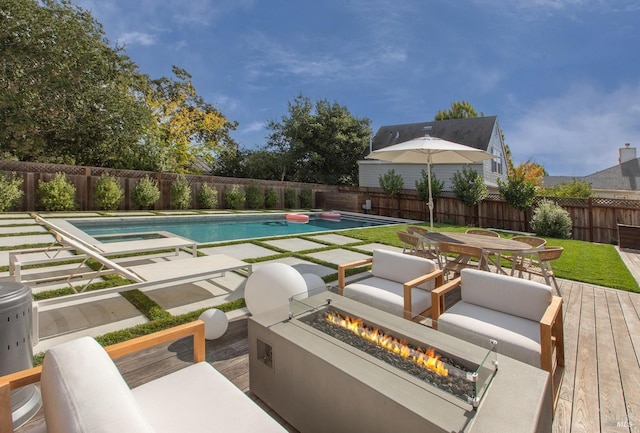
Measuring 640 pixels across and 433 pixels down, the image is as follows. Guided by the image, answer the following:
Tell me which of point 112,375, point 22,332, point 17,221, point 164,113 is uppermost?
point 164,113

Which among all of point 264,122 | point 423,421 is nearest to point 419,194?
point 264,122

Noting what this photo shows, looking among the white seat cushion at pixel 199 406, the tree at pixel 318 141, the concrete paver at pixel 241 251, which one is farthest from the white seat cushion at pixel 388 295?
the tree at pixel 318 141

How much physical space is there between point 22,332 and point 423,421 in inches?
90.7

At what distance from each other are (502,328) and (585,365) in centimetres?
87

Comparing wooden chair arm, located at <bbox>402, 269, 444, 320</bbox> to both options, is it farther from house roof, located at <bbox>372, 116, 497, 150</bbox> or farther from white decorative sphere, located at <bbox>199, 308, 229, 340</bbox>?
house roof, located at <bbox>372, 116, 497, 150</bbox>

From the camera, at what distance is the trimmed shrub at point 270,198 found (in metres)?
17.2

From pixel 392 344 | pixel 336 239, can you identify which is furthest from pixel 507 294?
pixel 336 239

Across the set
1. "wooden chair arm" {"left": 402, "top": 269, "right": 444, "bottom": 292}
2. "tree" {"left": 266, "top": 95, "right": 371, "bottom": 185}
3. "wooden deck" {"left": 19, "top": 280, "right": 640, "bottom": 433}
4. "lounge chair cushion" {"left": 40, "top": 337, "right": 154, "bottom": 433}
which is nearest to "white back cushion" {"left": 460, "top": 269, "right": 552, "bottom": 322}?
"wooden chair arm" {"left": 402, "top": 269, "right": 444, "bottom": 292}

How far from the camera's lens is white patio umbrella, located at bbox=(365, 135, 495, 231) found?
19.5 ft

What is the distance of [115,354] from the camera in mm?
1591

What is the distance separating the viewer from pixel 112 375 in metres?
1.12

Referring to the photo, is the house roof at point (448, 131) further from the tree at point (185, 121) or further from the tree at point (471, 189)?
the tree at point (185, 121)

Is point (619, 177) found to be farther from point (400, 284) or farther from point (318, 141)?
point (400, 284)

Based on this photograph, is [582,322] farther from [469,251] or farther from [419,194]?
[419,194]
